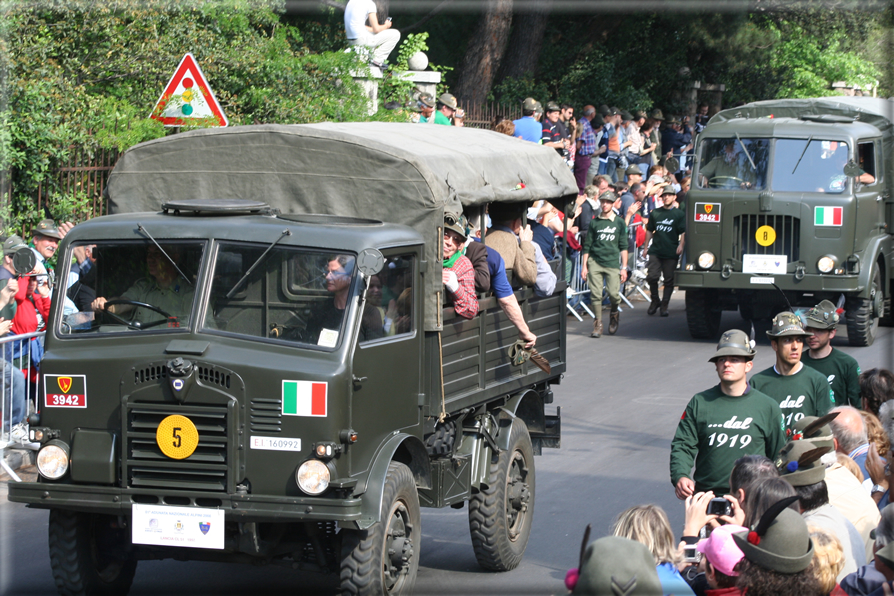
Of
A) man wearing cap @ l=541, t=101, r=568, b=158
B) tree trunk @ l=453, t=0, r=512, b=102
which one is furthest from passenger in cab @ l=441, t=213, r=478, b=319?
tree trunk @ l=453, t=0, r=512, b=102

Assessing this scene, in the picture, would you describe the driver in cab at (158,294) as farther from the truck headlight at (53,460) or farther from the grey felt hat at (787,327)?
the grey felt hat at (787,327)

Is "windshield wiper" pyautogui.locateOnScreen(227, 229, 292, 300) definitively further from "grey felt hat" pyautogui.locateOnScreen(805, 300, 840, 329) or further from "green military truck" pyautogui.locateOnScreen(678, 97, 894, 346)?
"green military truck" pyautogui.locateOnScreen(678, 97, 894, 346)

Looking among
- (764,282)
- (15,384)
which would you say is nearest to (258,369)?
(15,384)

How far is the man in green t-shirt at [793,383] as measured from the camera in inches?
283

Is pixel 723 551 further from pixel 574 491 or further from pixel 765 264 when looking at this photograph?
pixel 765 264

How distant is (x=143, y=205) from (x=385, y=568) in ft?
9.46

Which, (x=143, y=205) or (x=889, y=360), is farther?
(x=889, y=360)

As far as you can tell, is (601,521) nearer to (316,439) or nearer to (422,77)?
(316,439)

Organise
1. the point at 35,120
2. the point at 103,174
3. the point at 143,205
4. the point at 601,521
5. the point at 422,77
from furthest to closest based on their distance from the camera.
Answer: the point at 422,77 → the point at 103,174 → the point at 35,120 → the point at 601,521 → the point at 143,205

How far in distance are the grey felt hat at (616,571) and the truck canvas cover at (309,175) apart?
333cm

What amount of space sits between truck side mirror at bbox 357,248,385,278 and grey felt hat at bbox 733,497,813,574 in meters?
2.37

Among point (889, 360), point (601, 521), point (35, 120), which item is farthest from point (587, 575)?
point (889, 360)

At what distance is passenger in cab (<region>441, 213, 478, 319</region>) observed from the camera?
23.3ft

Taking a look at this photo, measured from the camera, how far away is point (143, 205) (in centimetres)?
729
